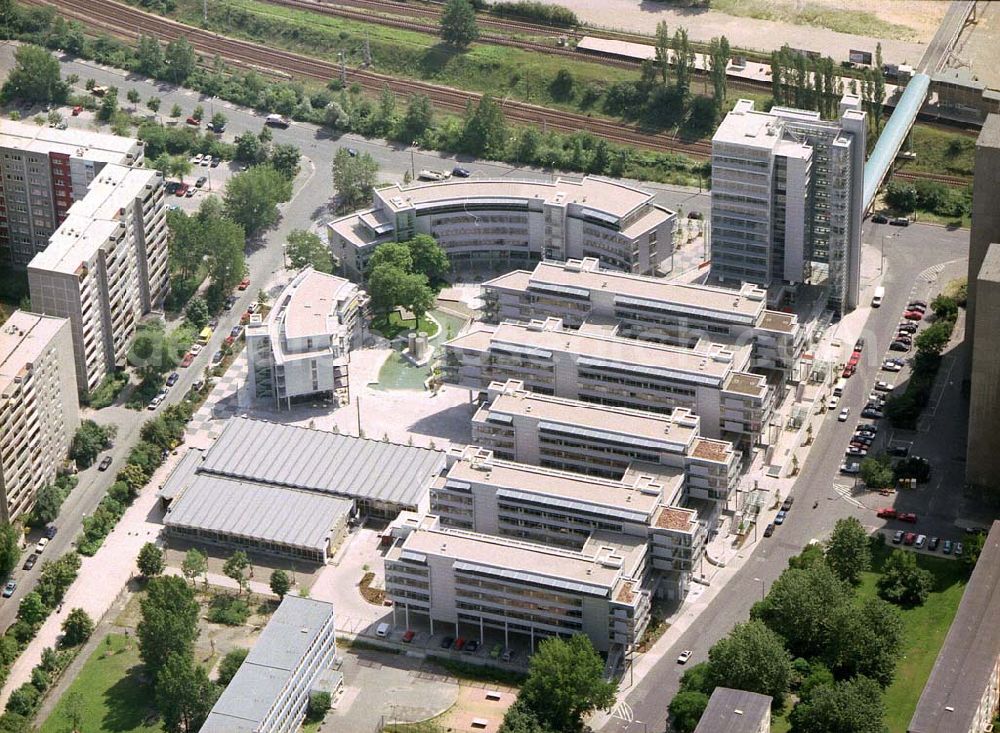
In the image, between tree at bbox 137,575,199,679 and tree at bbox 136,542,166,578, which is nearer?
tree at bbox 137,575,199,679

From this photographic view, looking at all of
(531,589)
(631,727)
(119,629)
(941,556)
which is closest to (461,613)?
(531,589)

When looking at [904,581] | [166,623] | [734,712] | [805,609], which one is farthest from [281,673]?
[904,581]

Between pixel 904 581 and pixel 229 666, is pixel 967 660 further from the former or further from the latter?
pixel 229 666

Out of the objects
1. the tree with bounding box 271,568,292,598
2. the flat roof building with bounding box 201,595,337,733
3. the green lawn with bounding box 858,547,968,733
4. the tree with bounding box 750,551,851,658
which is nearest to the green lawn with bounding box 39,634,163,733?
the flat roof building with bounding box 201,595,337,733

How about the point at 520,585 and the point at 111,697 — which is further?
the point at 520,585

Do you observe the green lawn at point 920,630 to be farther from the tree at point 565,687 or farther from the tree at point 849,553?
the tree at point 565,687

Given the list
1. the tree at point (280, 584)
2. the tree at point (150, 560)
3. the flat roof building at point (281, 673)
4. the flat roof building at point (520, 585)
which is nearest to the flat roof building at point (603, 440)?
the flat roof building at point (520, 585)

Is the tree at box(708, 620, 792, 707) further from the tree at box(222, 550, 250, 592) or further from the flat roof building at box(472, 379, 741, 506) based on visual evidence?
the tree at box(222, 550, 250, 592)
